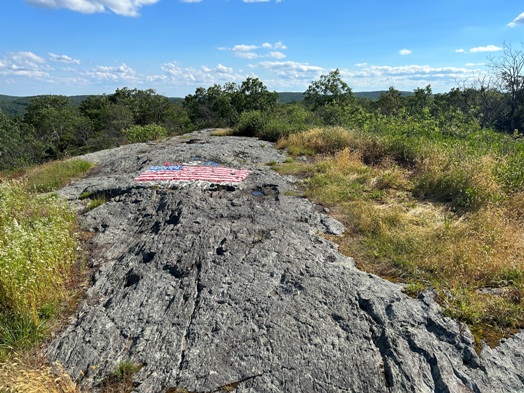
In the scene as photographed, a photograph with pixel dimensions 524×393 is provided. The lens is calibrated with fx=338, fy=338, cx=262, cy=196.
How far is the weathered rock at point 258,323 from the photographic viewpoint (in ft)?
7.63

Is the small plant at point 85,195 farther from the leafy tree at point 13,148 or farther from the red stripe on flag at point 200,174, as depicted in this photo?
the leafy tree at point 13,148

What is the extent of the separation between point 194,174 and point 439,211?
15.0ft

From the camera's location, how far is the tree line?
45.0 ft

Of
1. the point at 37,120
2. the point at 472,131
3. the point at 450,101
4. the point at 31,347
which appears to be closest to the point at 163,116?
the point at 37,120

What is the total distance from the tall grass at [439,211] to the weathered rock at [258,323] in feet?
1.09

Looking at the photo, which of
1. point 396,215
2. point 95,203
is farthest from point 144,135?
point 396,215

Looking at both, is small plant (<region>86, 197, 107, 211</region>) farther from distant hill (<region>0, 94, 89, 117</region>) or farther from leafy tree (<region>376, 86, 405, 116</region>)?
distant hill (<region>0, 94, 89, 117</region>)

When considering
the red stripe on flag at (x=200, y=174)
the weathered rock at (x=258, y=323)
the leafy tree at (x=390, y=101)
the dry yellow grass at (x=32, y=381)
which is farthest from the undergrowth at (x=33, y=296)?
the leafy tree at (x=390, y=101)

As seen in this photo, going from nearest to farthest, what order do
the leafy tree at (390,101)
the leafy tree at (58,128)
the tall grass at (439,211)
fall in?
the tall grass at (439,211), the leafy tree at (58,128), the leafy tree at (390,101)

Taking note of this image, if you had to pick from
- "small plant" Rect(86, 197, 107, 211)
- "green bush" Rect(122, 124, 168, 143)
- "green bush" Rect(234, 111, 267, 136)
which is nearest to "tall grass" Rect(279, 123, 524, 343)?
"small plant" Rect(86, 197, 107, 211)

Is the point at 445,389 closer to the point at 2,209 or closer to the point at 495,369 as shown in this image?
the point at 495,369

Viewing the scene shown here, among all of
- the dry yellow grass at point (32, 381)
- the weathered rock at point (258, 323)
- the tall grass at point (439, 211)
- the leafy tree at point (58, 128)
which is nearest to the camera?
the dry yellow grass at point (32, 381)

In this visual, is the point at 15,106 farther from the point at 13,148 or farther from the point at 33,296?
the point at 33,296

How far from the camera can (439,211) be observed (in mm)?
5273
